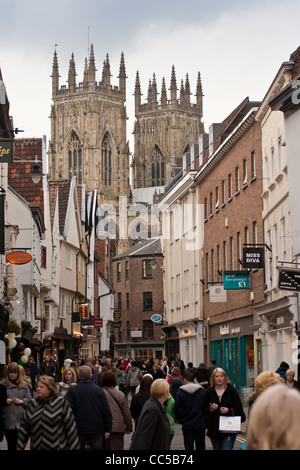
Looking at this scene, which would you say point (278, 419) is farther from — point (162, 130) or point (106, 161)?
A: point (162, 130)

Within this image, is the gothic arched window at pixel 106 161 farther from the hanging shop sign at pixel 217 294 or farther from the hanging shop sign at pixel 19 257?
the hanging shop sign at pixel 19 257

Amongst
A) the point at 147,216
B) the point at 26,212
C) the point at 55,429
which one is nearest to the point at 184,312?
the point at 26,212

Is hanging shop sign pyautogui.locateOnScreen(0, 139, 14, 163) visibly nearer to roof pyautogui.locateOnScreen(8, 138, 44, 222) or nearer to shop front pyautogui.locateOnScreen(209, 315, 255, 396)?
shop front pyautogui.locateOnScreen(209, 315, 255, 396)

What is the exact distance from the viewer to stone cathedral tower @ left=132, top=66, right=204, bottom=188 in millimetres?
164375

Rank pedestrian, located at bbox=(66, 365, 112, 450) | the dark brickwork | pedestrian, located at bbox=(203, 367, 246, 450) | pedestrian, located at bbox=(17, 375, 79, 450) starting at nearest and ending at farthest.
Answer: pedestrian, located at bbox=(17, 375, 79, 450), pedestrian, located at bbox=(66, 365, 112, 450), pedestrian, located at bbox=(203, 367, 246, 450), the dark brickwork

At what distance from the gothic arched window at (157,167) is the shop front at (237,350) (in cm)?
12555

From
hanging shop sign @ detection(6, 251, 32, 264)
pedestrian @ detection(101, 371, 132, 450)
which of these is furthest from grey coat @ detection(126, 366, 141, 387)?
pedestrian @ detection(101, 371, 132, 450)

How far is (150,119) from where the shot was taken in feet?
552

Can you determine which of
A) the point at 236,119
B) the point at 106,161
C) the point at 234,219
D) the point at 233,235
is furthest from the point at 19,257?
the point at 106,161

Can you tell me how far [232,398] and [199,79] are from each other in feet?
528

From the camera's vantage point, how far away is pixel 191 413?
13.2 m

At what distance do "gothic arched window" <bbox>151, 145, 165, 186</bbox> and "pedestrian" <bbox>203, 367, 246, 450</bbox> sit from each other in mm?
151670

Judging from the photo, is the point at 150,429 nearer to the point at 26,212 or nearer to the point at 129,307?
the point at 26,212

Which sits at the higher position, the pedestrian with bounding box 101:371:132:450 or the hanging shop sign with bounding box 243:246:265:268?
the hanging shop sign with bounding box 243:246:265:268
